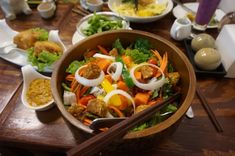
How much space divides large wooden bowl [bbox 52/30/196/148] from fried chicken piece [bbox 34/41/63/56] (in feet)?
0.60

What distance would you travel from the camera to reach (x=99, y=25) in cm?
126

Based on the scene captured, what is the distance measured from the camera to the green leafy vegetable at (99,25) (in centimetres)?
124

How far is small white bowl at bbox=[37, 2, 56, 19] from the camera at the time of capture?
1.40 meters

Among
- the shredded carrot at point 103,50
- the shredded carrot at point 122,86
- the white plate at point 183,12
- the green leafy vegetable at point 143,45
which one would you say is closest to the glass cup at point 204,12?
the white plate at point 183,12

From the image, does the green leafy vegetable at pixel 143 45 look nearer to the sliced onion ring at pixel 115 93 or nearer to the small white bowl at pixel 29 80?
the sliced onion ring at pixel 115 93

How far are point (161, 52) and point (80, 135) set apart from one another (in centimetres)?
51

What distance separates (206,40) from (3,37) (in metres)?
1.06

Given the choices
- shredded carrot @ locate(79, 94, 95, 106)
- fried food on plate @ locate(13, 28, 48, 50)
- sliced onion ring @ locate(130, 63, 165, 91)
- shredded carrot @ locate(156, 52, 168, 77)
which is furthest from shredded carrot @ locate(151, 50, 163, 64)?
fried food on plate @ locate(13, 28, 48, 50)

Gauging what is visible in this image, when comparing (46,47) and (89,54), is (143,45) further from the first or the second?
(46,47)

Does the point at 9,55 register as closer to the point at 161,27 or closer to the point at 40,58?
the point at 40,58

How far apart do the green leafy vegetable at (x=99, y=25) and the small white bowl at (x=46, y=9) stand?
Result: 30cm

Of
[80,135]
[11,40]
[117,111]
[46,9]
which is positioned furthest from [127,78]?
[46,9]

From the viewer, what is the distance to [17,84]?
1016 mm

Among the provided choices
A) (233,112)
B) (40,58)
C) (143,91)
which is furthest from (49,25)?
(233,112)
